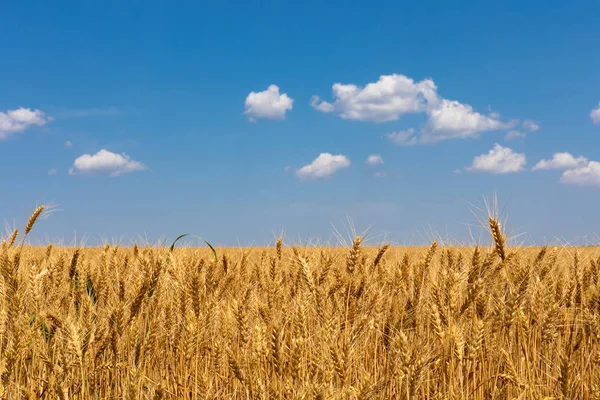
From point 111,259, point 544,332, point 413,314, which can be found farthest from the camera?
point 111,259

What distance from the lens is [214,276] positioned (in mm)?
4105

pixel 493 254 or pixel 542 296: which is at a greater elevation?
pixel 493 254

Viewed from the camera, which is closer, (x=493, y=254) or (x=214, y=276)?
(x=493, y=254)

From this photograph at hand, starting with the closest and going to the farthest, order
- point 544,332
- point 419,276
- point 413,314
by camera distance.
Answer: point 544,332 < point 413,314 < point 419,276

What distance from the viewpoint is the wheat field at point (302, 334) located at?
2.20 metres

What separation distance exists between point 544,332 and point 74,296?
127 inches

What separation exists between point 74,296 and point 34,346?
0.99 metres

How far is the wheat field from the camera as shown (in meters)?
2.20

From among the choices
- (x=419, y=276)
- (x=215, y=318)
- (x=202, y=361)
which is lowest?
(x=202, y=361)

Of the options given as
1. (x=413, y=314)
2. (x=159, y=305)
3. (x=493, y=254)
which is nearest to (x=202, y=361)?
(x=159, y=305)

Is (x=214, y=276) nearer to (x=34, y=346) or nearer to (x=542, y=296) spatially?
(x=34, y=346)

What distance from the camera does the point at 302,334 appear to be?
7.78 ft

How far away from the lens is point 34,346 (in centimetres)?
316

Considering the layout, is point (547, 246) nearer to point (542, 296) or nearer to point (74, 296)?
point (542, 296)
